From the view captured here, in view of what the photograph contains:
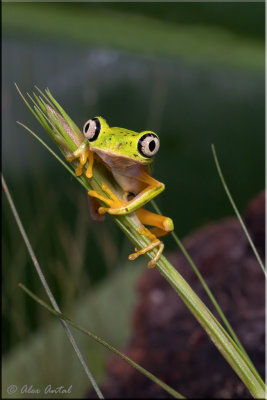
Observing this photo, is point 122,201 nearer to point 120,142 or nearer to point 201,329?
point 120,142

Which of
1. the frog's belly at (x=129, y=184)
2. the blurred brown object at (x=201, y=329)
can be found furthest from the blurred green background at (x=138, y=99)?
the frog's belly at (x=129, y=184)

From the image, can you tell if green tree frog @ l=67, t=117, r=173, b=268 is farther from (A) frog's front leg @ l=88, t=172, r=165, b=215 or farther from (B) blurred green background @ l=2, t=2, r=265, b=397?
(B) blurred green background @ l=2, t=2, r=265, b=397

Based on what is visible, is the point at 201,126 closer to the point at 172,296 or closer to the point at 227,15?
the point at 227,15

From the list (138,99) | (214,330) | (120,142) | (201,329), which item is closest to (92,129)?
(120,142)

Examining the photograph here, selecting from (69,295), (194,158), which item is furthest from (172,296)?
(194,158)

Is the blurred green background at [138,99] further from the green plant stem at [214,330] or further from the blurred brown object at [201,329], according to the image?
the green plant stem at [214,330]

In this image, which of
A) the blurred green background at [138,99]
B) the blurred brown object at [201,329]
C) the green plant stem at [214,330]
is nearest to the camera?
the green plant stem at [214,330]

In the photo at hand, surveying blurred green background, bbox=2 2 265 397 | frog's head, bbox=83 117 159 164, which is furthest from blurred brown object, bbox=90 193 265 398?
frog's head, bbox=83 117 159 164
